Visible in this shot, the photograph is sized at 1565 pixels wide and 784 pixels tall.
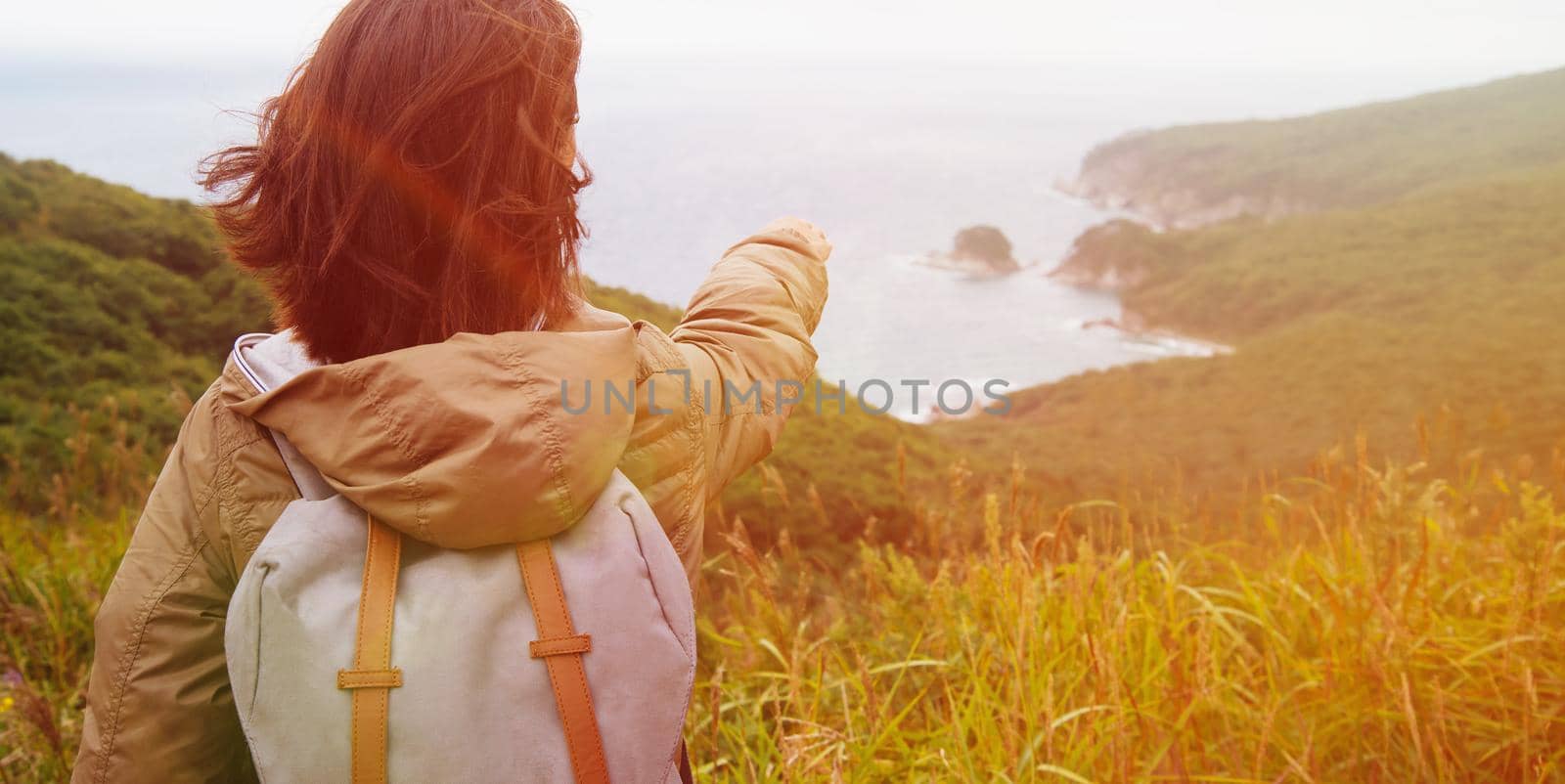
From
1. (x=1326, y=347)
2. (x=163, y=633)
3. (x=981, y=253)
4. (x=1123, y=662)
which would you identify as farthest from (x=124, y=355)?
(x=1326, y=347)

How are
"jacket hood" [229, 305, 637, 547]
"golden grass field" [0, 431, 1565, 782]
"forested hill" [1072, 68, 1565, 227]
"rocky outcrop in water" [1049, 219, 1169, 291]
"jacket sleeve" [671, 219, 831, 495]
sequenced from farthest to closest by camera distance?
"forested hill" [1072, 68, 1565, 227] < "rocky outcrop in water" [1049, 219, 1169, 291] < "golden grass field" [0, 431, 1565, 782] < "jacket sleeve" [671, 219, 831, 495] < "jacket hood" [229, 305, 637, 547]

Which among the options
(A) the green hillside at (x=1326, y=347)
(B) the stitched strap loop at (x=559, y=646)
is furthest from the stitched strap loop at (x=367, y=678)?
(A) the green hillside at (x=1326, y=347)

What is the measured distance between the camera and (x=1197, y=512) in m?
3.72

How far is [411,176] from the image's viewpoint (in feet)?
3.55

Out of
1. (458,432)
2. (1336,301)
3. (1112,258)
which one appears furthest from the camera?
(1336,301)

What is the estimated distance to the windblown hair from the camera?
105cm

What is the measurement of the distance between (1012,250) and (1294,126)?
12.0m

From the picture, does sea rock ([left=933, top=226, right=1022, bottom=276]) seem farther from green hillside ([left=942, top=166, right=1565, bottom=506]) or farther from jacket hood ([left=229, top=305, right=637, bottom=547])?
jacket hood ([left=229, top=305, right=637, bottom=547])

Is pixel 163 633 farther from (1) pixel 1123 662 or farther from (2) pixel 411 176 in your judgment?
(1) pixel 1123 662

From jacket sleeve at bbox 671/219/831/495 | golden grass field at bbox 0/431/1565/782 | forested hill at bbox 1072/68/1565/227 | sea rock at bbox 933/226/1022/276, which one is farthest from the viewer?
forested hill at bbox 1072/68/1565/227

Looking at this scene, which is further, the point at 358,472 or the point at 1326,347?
the point at 1326,347

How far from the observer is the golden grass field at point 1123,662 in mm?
1805

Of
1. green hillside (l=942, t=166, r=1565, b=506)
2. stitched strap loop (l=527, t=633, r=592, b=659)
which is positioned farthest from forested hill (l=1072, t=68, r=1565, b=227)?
stitched strap loop (l=527, t=633, r=592, b=659)

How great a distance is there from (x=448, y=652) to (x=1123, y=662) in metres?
1.82
